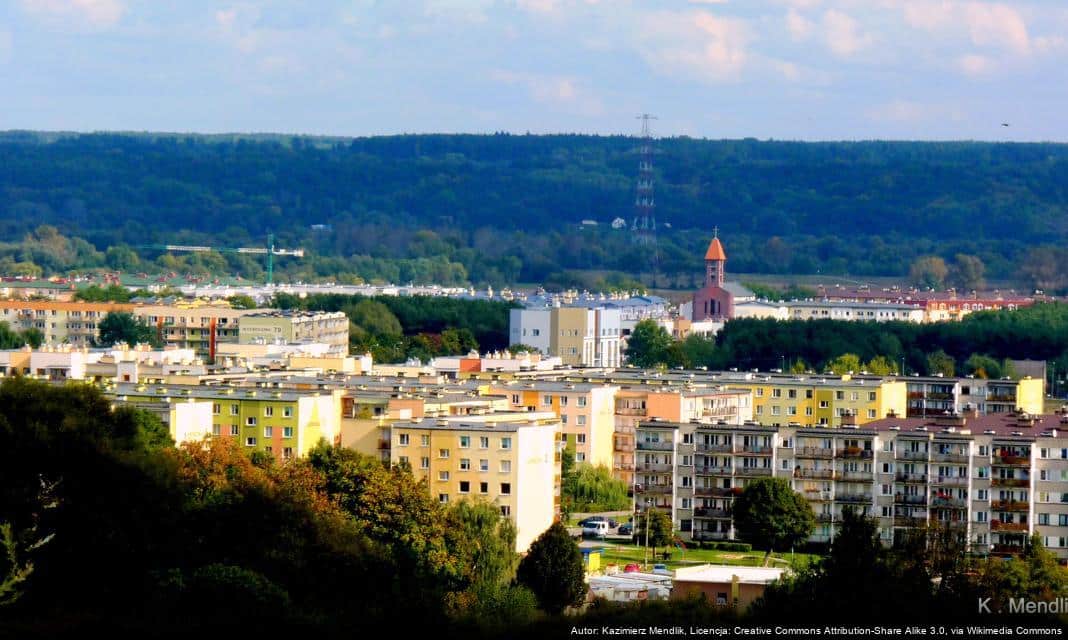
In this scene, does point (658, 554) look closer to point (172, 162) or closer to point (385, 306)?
point (385, 306)

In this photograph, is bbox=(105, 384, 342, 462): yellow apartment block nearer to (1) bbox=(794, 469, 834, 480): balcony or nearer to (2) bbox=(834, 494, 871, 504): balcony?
(1) bbox=(794, 469, 834, 480): balcony

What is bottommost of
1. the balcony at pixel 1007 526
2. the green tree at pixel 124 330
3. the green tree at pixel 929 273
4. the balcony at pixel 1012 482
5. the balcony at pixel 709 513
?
the balcony at pixel 709 513

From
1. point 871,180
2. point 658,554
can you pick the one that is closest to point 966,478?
point 658,554

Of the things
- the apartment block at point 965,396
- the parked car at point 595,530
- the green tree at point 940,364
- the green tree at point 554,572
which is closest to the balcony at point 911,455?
the parked car at point 595,530

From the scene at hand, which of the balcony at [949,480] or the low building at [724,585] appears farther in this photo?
the balcony at [949,480]

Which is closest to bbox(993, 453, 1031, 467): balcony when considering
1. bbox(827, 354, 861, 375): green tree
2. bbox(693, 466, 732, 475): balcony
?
bbox(693, 466, 732, 475): balcony

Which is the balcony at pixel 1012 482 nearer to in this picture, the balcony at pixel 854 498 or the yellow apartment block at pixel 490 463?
the balcony at pixel 854 498
